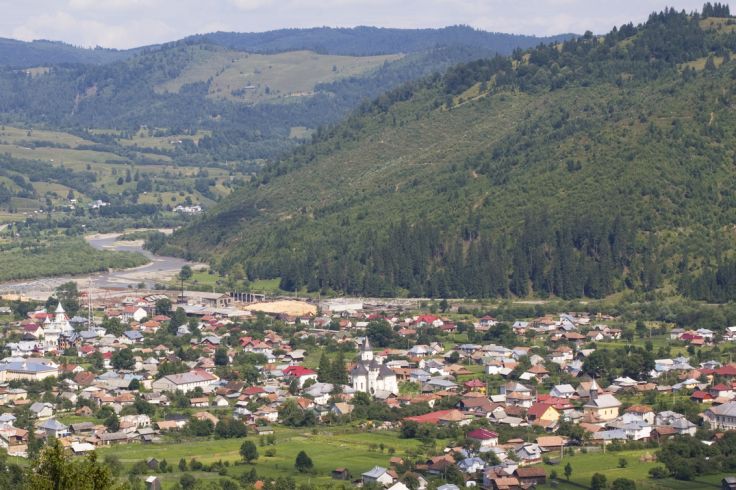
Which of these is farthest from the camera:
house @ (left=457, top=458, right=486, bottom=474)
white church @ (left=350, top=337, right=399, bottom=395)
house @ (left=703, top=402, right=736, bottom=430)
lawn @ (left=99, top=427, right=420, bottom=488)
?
white church @ (left=350, top=337, right=399, bottom=395)

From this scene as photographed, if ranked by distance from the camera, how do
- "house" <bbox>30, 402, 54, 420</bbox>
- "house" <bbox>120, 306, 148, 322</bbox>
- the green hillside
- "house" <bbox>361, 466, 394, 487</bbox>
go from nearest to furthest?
1. "house" <bbox>361, 466, 394, 487</bbox>
2. "house" <bbox>30, 402, 54, 420</bbox>
3. "house" <bbox>120, 306, 148, 322</bbox>
4. the green hillside

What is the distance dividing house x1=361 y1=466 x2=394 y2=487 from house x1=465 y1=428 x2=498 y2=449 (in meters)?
7.48

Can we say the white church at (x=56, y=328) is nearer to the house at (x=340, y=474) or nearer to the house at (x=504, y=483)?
the house at (x=340, y=474)

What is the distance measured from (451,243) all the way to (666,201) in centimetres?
1678

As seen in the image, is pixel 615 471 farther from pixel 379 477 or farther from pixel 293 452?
pixel 293 452

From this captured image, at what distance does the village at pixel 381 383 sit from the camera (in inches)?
2756

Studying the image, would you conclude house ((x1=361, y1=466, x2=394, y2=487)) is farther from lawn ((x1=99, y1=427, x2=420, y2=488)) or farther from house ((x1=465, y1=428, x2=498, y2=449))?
house ((x1=465, y1=428, x2=498, y2=449))

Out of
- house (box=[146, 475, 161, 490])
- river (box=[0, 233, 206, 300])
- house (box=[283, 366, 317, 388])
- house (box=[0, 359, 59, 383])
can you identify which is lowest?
house (box=[146, 475, 161, 490])

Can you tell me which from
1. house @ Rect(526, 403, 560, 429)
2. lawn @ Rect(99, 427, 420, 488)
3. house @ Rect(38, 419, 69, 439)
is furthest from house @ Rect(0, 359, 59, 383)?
house @ Rect(526, 403, 560, 429)

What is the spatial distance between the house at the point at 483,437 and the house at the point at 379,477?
748 cm

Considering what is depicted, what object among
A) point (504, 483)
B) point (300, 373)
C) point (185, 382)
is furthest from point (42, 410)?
point (504, 483)

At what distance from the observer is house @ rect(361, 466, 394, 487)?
62094mm

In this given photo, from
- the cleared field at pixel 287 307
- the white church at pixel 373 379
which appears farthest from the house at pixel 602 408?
the cleared field at pixel 287 307

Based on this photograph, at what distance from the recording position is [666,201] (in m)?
127
